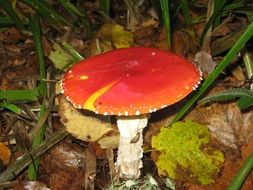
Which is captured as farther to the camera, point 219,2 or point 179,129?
point 219,2

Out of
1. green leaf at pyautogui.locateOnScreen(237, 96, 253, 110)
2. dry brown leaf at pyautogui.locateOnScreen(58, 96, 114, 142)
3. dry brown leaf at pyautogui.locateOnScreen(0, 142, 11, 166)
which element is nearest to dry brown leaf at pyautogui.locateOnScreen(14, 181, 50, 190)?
dry brown leaf at pyautogui.locateOnScreen(0, 142, 11, 166)

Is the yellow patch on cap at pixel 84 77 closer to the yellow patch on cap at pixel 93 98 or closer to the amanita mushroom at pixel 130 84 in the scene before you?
the amanita mushroom at pixel 130 84

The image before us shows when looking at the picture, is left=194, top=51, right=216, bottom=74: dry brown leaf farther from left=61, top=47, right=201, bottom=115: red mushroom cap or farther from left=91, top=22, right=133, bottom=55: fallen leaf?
left=61, top=47, right=201, bottom=115: red mushroom cap

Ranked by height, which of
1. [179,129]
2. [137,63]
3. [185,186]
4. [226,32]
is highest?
[226,32]

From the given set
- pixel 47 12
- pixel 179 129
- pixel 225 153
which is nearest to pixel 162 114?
pixel 179 129

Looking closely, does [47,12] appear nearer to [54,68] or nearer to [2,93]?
[54,68]

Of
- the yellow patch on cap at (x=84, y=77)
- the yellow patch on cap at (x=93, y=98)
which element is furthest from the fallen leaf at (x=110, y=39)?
the yellow patch on cap at (x=93, y=98)

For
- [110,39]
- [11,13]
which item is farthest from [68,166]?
[11,13]
